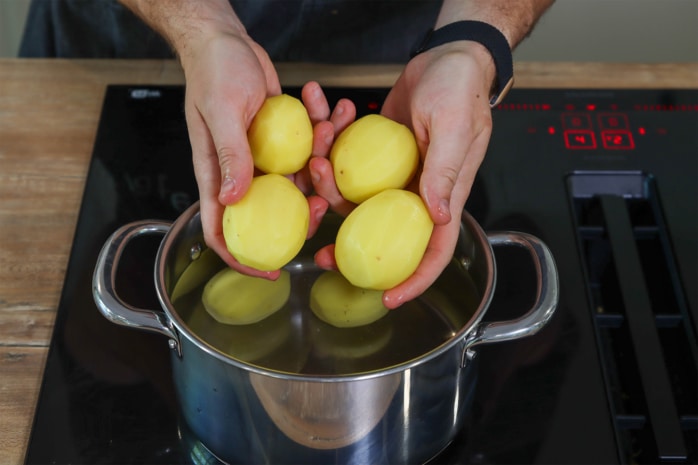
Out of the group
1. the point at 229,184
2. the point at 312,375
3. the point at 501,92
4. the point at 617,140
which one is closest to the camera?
the point at 312,375

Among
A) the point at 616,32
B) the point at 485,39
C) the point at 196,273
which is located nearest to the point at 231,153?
the point at 196,273

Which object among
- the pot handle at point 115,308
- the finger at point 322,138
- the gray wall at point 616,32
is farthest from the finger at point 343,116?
the gray wall at point 616,32

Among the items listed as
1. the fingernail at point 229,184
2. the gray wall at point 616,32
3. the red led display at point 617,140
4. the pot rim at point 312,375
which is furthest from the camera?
the gray wall at point 616,32

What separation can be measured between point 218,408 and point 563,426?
31 centimetres

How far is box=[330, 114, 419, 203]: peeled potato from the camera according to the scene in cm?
73

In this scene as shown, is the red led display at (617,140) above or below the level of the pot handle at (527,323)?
above

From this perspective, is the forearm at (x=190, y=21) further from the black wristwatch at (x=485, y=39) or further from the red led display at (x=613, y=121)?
the red led display at (x=613, y=121)

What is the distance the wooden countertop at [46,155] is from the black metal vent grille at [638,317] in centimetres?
22

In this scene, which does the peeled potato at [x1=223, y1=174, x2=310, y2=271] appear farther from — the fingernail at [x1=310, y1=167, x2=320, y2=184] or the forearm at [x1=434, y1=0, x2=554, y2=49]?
the forearm at [x1=434, y1=0, x2=554, y2=49]

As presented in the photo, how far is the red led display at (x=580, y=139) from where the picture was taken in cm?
101

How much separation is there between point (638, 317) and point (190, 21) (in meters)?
0.56

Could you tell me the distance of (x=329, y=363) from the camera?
28.3 inches

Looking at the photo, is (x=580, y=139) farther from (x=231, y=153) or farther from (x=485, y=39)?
(x=231, y=153)

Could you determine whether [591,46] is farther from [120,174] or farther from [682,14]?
[120,174]
